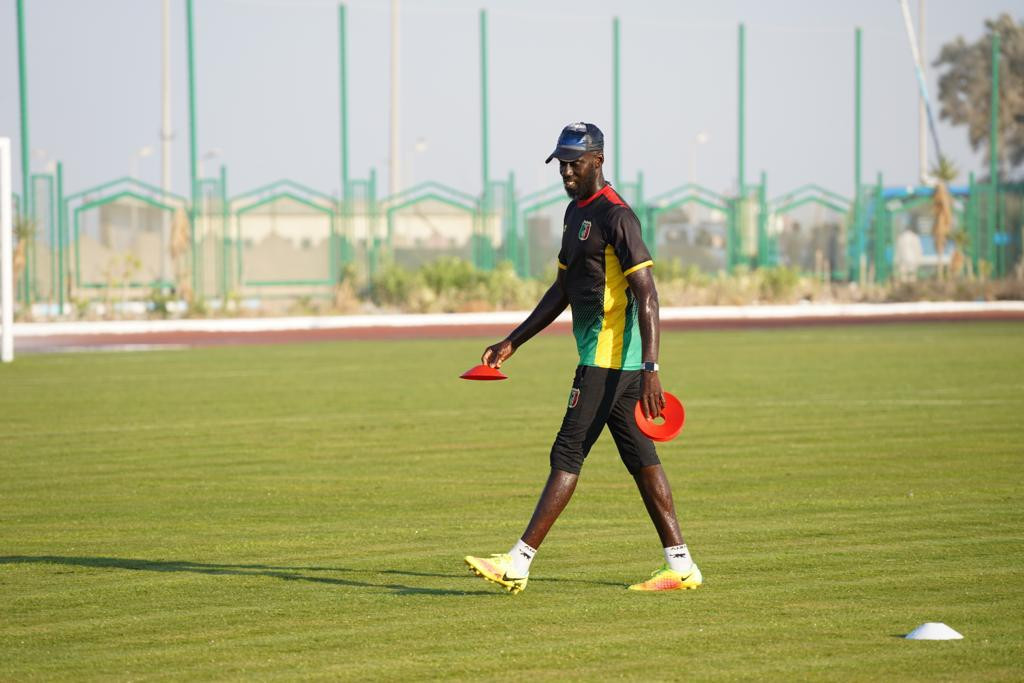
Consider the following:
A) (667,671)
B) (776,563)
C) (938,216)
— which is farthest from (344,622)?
(938,216)

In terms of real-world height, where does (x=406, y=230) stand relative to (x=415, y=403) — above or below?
above

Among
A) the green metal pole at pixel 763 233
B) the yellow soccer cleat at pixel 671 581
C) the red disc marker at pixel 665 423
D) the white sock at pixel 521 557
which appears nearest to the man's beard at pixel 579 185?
the red disc marker at pixel 665 423

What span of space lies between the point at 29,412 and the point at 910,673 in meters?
13.6

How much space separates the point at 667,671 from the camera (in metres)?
6.48

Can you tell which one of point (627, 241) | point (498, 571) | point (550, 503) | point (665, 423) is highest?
point (627, 241)

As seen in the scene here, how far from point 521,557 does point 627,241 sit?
154cm

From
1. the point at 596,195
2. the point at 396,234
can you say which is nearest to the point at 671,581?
the point at 596,195

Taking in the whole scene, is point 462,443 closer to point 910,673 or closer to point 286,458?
point 286,458

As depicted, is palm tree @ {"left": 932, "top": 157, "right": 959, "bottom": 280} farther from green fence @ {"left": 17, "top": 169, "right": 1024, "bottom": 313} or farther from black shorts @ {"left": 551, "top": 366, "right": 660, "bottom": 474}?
black shorts @ {"left": 551, "top": 366, "right": 660, "bottom": 474}

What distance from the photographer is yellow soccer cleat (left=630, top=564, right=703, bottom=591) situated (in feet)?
26.6

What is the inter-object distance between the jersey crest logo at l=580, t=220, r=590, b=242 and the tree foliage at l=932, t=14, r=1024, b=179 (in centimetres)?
7067

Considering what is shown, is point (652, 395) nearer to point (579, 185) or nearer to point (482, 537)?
point (579, 185)

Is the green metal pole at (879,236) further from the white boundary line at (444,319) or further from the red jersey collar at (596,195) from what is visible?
the red jersey collar at (596,195)

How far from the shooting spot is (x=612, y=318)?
816 centimetres
